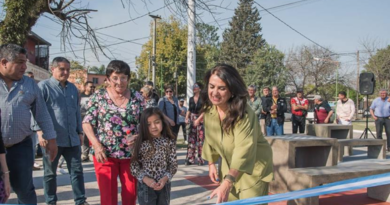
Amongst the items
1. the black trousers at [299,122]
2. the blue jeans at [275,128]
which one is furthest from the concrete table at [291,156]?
the black trousers at [299,122]

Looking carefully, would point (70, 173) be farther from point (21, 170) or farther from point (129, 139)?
point (129, 139)

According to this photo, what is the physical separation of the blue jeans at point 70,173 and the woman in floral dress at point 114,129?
1044mm

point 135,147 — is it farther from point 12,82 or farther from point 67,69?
point 67,69

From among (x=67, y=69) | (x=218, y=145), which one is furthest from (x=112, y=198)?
(x=67, y=69)

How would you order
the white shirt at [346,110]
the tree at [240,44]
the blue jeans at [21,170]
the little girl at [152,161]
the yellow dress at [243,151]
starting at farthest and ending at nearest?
1. the tree at [240,44]
2. the white shirt at [346,110]
3. the little girl at [152,161]
4. the blue jeans at [21,170]
5. the yellow dress at [243,151]

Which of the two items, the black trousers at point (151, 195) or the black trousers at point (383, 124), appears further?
the black trousers at point (383, 124)

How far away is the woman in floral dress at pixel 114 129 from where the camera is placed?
3.33 m

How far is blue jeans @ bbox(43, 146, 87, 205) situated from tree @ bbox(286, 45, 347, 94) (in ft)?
124

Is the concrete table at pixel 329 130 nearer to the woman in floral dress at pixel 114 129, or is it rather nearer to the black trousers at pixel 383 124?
the black trousers at pixel 383 124

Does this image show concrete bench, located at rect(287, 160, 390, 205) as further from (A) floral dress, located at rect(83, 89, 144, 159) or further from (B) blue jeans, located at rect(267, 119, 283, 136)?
(B) blue jeans, located at rect(267, 119, 283, 136)

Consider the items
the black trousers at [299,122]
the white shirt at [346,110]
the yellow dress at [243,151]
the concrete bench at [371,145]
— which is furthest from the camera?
the black trousers at [299,122]

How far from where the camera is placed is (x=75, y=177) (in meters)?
4.27

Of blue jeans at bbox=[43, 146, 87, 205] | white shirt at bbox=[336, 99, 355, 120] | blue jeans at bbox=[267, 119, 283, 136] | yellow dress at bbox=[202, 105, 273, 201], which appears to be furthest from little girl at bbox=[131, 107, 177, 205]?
white shirt at bbox=[336, 99, 355, 120]

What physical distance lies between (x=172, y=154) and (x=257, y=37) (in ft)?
176
